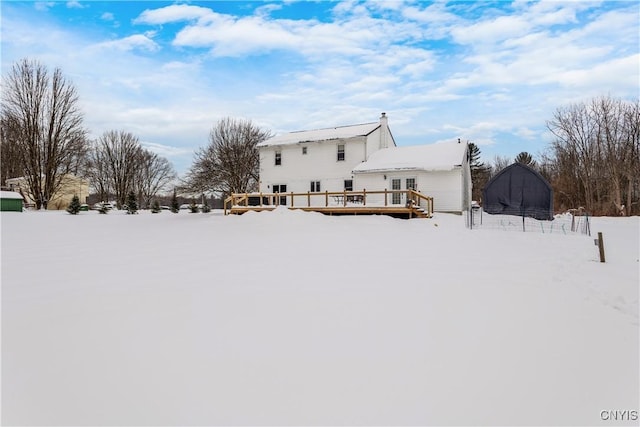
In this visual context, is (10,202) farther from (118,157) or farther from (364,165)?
(118,157)

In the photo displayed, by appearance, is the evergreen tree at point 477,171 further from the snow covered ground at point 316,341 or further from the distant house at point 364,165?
the snow covered ground at point 316,341

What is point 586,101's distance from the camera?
2842 centimetres

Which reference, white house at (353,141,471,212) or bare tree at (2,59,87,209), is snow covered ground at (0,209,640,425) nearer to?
white house at (353,141,471,212)

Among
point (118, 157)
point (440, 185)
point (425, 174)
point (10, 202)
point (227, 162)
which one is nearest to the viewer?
point (440, 185)

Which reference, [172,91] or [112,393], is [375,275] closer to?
[112,393]

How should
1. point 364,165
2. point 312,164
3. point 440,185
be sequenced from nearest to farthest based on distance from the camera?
point 440,185 → point 364,165 → point 312,164

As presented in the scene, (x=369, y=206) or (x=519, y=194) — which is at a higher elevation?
(x=519, y=194)

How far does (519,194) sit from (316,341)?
1940 centimetres

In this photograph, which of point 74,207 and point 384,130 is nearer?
point 74,207

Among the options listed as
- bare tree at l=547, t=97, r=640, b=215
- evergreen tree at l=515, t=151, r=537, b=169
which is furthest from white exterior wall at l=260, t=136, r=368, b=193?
evergreen tree at l=515, t=151, r=537, b=169

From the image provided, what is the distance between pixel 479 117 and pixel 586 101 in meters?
8.10

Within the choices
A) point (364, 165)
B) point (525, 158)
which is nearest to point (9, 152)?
point (364, 165)

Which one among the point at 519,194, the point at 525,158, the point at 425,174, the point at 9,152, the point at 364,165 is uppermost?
the point at 525,158

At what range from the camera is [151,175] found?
50.2 metres
